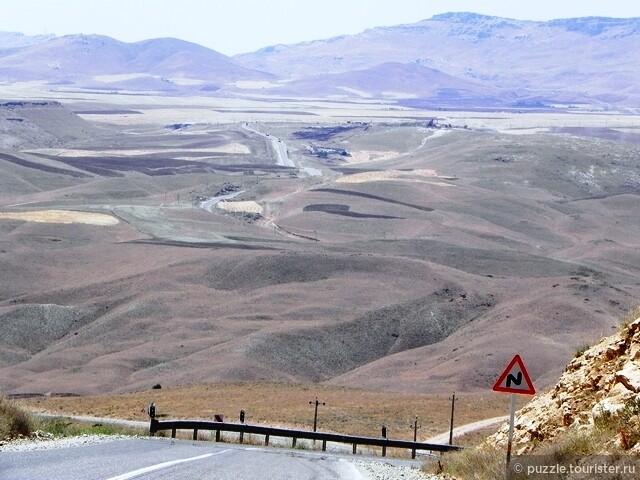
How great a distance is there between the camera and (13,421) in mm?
15359

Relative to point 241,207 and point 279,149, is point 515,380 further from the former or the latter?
point 279,149

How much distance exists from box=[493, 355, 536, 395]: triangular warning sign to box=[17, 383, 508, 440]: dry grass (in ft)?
59.0

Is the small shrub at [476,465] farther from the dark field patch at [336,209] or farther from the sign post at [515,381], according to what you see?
the dark field patch at [336,209]

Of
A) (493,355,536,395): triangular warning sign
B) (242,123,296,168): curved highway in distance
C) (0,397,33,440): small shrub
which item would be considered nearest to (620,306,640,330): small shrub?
(493,355,536,395): triangular warning sign

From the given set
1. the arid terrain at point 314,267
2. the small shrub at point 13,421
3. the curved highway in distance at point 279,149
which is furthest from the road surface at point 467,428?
the curved highway in distance at point 279,149

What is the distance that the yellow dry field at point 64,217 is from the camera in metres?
86.2

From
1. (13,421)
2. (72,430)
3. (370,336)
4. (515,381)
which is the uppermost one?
(515,381)

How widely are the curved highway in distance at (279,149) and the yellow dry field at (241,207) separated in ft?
128

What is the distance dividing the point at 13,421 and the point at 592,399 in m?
8.14

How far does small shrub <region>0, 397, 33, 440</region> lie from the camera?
1483 cm

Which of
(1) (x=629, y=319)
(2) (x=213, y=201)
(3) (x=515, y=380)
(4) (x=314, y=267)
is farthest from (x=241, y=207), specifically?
(3) (x=515, y=380)

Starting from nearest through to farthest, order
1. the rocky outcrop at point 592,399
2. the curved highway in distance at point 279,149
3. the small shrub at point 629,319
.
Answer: the rocky outcrop at point 592,399 < the small shrub at point 629,319 < the curved highway in distance at point 279,149

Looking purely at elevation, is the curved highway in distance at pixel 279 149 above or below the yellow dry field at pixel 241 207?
above

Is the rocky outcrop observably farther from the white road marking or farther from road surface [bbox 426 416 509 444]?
road surface [bbox 426 416 509 444]
